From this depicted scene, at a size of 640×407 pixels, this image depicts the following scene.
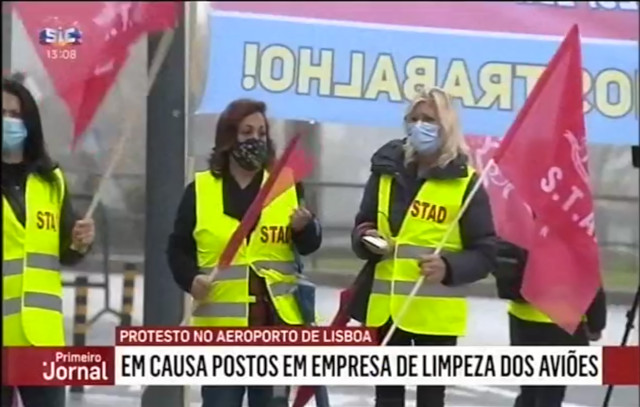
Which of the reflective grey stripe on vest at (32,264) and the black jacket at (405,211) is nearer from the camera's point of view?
the reflective grey stripe on vest at (32,264)

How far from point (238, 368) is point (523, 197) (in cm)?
96

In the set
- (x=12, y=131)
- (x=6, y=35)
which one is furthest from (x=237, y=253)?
(x=6, y=35)

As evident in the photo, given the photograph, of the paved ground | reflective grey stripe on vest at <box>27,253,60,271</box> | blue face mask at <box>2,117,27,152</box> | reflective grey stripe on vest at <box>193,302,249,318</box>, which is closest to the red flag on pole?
the paved ground

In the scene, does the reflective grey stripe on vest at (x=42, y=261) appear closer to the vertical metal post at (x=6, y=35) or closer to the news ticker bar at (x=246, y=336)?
the news ticker bar at (x=246, y=336)

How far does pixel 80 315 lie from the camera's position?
15.4 feet

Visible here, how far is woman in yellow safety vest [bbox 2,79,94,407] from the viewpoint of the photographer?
183 inches

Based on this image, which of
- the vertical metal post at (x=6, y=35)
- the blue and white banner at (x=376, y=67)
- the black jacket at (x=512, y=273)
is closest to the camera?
the vertical metal post at (x=6, y=35)

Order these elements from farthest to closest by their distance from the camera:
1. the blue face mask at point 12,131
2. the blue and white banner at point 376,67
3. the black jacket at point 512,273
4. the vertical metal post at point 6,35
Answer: the black jacket at point 512,273 → the blue and white banner at point 376,67 → the blue face mask at point 12,131 → the vertical metal post at point 6,35

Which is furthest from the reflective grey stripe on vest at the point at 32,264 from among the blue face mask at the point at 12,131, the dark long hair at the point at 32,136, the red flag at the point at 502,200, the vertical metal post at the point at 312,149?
the red flag at the point at 502,200

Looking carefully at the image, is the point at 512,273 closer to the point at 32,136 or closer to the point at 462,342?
the point at 462,342

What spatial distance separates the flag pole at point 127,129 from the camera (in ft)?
15.3

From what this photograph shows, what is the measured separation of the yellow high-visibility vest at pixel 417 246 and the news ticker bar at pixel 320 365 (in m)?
0.09

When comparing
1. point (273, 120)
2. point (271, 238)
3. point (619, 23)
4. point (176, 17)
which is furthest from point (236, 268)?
point (619, 23)

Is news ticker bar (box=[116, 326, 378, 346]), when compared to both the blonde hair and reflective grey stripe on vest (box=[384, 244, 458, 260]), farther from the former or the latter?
the blonde hair
